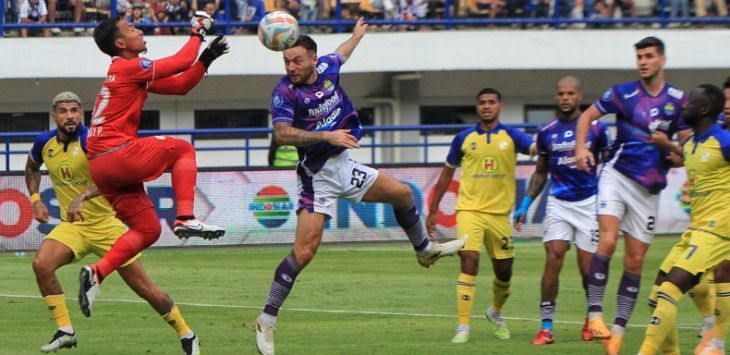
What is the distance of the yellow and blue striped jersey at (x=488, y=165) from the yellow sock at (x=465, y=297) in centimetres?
74

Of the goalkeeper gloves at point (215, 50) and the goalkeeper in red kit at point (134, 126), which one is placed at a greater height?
the goalkeeper gloves at point (215, 50)

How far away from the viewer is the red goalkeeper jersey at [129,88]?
33.0 feet

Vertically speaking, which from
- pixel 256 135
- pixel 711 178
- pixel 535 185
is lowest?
pixel 256 135

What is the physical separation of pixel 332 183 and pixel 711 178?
3.06 m

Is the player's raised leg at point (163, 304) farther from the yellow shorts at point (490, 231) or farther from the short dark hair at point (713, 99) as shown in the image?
the short dark hair at point (713, 99)

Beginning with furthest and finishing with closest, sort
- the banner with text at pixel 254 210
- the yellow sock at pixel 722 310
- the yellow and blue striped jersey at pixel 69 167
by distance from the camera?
1. the banner with text at pixel 254 210
2. the yellow and blue striped jersey at pixel 69 167
3. the yellow sock at pixel 722 310

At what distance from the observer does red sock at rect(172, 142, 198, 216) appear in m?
10.1

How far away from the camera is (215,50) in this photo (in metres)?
10.2

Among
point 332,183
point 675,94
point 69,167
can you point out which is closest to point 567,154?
point 675,94

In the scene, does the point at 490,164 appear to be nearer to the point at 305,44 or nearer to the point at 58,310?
the point at 305,44

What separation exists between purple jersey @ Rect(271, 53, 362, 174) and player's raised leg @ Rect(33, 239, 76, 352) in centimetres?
222

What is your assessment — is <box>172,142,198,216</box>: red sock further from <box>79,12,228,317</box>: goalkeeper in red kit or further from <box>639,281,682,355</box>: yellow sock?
<box>639,281,682,355</box>: yellow sock

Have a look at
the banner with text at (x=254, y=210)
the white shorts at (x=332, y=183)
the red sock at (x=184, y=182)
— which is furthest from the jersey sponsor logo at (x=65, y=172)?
the banner with text at (x=254, y=210)

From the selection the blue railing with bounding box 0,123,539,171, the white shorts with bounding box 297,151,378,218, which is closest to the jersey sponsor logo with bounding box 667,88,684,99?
the white shorts with bounding box 297,151,378,218
